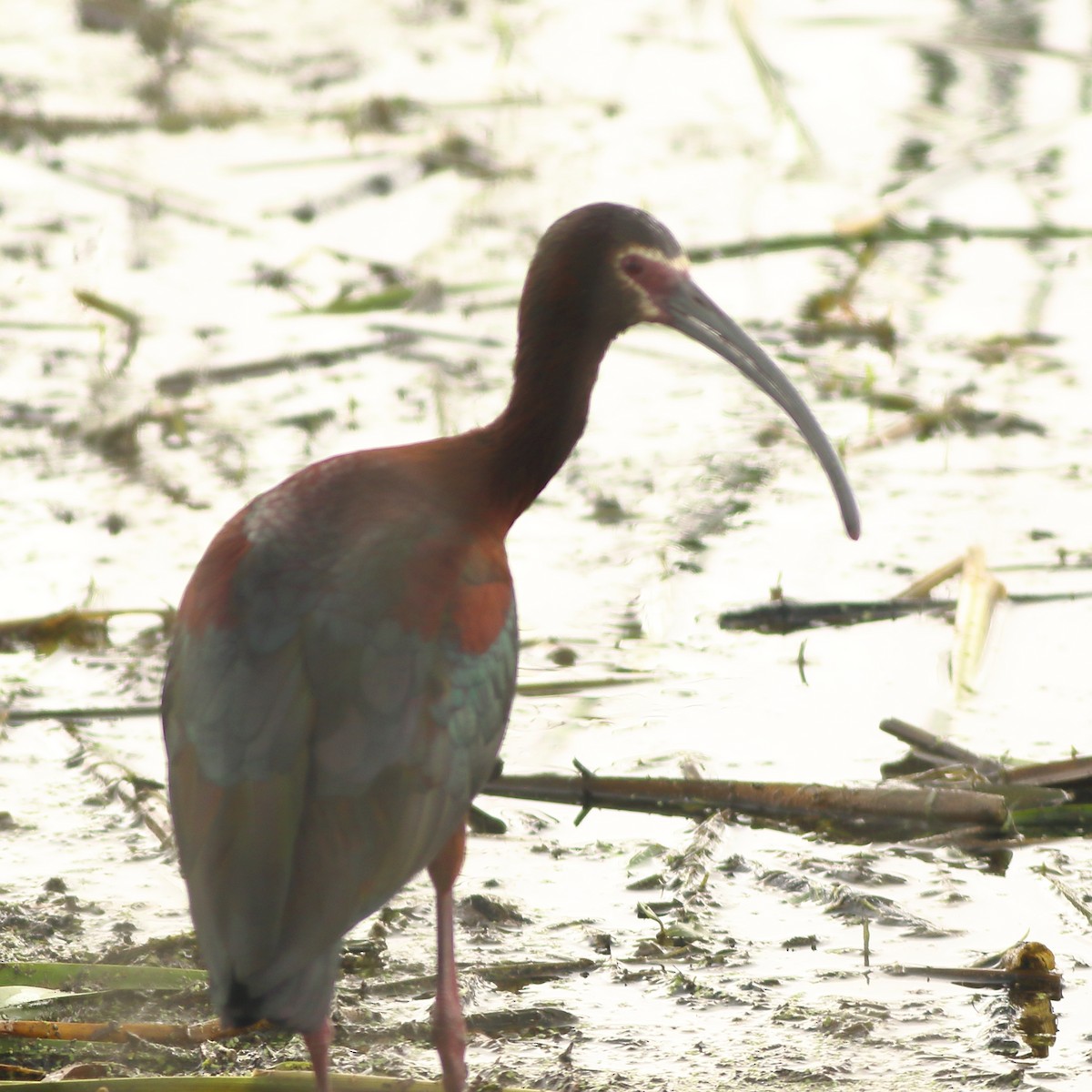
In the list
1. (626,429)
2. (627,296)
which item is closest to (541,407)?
(627,296)

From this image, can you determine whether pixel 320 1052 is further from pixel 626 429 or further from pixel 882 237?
pixel 882 237

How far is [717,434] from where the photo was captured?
6.86 meters

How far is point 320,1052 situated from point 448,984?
367mm

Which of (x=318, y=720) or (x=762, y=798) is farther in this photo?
(x=762, y=798)

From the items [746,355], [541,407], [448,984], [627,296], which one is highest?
[627,296]

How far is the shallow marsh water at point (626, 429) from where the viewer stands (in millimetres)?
4148

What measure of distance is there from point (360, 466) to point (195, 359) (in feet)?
11.5

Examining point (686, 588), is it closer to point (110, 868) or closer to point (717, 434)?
point (717, 434)

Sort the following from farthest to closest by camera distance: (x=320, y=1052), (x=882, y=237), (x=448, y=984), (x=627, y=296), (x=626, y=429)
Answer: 1. (x=882, y=237)
2. (x=626, y=429)
3. (x=627, y=296)
4. (x=448, y=984)
5. (x=320, y=1052)

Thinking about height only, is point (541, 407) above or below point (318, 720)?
above

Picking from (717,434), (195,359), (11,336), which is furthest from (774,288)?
(11,336)

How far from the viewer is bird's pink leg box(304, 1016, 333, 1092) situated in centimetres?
333

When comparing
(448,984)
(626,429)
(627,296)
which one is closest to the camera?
(448,984)

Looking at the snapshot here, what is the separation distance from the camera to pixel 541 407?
4180 millimetres
